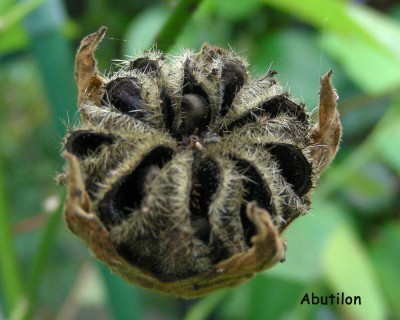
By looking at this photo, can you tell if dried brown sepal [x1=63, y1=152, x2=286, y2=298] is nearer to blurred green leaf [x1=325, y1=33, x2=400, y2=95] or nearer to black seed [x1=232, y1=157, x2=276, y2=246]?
black seed [x1=232, y1=157, x2=276, y2=246]

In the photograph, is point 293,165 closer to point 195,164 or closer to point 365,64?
point 195,164

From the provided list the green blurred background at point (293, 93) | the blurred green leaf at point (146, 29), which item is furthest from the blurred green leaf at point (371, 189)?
the blurred green leaf at point (146, 29)

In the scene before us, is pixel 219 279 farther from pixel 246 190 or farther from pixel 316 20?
pixel 316 20

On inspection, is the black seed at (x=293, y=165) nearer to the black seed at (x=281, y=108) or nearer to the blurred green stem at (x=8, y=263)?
the black seed at (x=281, y=108)

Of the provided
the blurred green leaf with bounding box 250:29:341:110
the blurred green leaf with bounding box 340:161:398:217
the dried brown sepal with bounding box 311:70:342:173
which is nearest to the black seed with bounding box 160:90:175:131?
the dried brown sepal with bounding box 311:70:342:173

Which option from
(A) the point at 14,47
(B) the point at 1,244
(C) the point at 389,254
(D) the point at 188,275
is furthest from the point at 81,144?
(C) the point at 389,254
